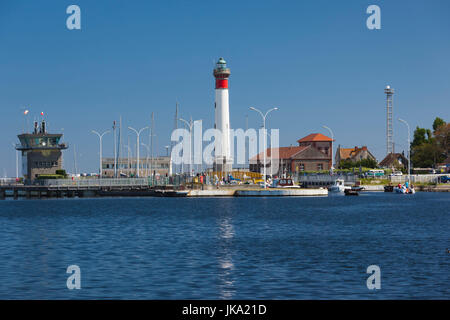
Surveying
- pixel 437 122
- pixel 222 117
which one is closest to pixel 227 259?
pixel 222 117

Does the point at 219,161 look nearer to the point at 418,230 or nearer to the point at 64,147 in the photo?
the point at 64,147

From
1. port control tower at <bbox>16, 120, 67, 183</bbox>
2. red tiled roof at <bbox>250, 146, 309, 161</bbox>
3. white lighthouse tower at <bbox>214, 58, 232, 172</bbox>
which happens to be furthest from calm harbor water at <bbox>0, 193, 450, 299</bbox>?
red tiled roof at <bbox>250, 146, 309, 161</bbox>

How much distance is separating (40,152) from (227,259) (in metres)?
96.8

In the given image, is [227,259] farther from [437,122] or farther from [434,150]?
[437,122]

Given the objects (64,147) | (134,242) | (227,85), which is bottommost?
(134,242)

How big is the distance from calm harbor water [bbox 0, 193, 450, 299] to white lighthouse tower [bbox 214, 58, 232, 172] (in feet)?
266

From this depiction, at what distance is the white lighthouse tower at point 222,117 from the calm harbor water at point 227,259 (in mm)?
80990

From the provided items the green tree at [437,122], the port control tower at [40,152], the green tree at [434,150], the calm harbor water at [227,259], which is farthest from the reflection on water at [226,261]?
the green tree at [437,122]

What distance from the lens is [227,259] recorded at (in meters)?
33.0

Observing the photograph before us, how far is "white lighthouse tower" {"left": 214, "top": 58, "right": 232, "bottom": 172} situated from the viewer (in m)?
139

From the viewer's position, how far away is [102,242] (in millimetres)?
41688

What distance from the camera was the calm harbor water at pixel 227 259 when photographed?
23923 millimetres
